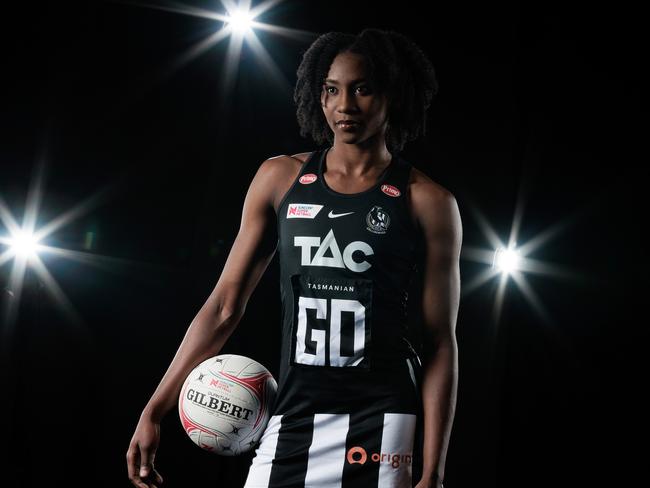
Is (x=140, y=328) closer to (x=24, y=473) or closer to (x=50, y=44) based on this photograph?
(x=24, y=473)

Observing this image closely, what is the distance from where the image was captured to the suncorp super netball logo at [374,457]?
1577 millimetres

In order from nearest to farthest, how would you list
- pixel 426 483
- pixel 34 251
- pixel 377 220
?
pixel 426 483 → pixel 377 220 → pixel 34 251

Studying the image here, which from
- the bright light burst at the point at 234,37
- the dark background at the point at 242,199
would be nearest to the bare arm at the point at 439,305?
the dark background at the point at 242,199

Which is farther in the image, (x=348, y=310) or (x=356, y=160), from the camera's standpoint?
(x=356, y=160)

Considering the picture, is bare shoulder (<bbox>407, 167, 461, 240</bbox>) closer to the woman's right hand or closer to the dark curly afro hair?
the dark curly afro hair

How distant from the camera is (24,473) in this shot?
2.85 meters

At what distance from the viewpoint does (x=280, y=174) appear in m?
1.81

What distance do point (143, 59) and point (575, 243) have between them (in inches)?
87.1

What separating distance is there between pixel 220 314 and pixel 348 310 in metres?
0.34

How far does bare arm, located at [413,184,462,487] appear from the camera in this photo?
164 centimetres

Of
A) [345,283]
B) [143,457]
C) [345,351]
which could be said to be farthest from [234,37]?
[143,457]

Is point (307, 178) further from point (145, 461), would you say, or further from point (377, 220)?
point (145, 461)

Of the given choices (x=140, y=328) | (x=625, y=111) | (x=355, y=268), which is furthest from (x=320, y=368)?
(x=625, y=111)

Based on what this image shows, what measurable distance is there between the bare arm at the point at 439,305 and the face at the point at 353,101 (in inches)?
8.2
